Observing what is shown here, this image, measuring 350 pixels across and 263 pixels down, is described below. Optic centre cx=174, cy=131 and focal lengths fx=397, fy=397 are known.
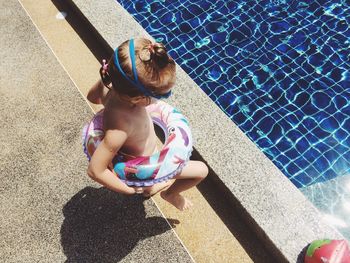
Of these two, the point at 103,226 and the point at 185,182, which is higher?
the point at 185,182

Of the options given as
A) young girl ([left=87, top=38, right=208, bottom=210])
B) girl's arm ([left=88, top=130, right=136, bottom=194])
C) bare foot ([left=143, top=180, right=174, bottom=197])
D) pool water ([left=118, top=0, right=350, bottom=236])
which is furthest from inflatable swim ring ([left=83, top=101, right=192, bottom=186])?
pool water ([left=118, top=0, right=350, bottom=236])

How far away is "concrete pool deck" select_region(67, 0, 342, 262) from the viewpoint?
12.0 ft

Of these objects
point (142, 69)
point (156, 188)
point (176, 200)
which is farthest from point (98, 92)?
point (176, 200)

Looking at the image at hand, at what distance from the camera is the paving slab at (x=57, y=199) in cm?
382

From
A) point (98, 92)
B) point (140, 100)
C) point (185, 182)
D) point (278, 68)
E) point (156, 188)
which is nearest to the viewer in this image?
point (140, 100)

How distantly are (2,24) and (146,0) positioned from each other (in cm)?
238

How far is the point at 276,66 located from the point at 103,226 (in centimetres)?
338

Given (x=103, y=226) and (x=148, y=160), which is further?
(x=103, y=226)

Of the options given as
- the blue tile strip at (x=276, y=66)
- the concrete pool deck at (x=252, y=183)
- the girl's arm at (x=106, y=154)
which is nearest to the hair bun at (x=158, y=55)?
the girl's arm at (x=106, y=154)

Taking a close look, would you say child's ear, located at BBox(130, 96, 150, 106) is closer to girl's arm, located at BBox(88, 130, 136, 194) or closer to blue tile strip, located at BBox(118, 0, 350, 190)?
girl's arm, located at BBox(88, 130, 136, 194)

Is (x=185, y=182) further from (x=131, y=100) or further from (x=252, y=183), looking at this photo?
(x=131, y=100)

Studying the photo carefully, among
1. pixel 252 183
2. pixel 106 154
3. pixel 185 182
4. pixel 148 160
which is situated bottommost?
pixel 252 183

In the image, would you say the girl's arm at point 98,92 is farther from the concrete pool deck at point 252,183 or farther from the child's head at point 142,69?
the concrete pool deck at point 252,183

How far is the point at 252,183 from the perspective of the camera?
400 cm
